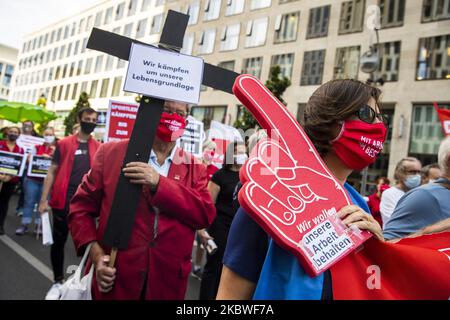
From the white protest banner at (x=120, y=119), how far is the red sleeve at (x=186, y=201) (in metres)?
2.44

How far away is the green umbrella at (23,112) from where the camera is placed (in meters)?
13.0

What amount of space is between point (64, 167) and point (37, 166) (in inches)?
133

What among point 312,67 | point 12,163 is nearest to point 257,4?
point 12,163

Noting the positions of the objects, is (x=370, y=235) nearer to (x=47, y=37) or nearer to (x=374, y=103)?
(x=374, y=103)

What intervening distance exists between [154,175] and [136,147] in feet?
0.54

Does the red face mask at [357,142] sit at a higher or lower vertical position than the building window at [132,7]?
lower

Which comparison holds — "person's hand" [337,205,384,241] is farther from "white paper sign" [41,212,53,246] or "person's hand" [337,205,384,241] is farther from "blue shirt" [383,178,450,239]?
"white paper sign" [41,212,53,246]

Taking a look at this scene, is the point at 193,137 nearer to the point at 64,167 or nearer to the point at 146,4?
the point at 64,167

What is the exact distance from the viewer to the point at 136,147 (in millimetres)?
2051

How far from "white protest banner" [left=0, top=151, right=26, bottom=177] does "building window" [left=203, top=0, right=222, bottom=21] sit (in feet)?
17.8

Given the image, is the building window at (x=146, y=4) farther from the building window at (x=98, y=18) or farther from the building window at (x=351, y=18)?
the building window at (x=351, y=18)

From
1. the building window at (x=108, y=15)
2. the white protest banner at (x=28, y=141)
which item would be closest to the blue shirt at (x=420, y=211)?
the building window at (x=108, y=15)
